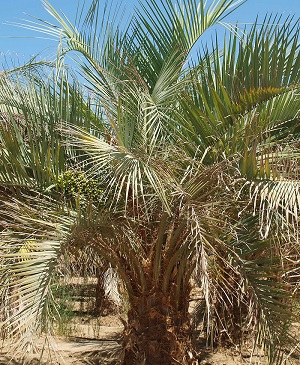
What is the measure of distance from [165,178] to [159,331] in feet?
5.22

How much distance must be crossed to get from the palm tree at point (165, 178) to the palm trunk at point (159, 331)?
11 mm

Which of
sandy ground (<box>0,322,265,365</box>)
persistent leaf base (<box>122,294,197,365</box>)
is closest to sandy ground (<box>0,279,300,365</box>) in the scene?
sandy ground (<box>0,322,265,365</box>)

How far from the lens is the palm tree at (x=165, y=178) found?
12.6 ft

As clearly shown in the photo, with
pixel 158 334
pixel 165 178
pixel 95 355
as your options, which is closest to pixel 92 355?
pixel 95 355

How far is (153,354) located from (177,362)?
20 centimetres

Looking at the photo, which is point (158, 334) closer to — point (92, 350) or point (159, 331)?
point (159, 331)

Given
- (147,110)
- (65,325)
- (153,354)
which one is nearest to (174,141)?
(147,110)

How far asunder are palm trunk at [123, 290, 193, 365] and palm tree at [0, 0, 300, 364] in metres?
0.01

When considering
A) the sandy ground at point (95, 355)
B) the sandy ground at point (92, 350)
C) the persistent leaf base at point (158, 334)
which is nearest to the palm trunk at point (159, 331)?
the persistent leaf base at point (158, 334)

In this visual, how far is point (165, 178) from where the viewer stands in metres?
3.87

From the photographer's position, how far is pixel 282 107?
446 cm

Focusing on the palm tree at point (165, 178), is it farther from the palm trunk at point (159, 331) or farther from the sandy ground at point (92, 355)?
the sandy ground at point (92, 355)

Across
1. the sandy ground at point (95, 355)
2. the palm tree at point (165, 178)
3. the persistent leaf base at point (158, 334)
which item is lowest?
the sandy ground at point (95, 355)

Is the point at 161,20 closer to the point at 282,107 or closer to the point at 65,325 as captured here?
the point at 282,107
